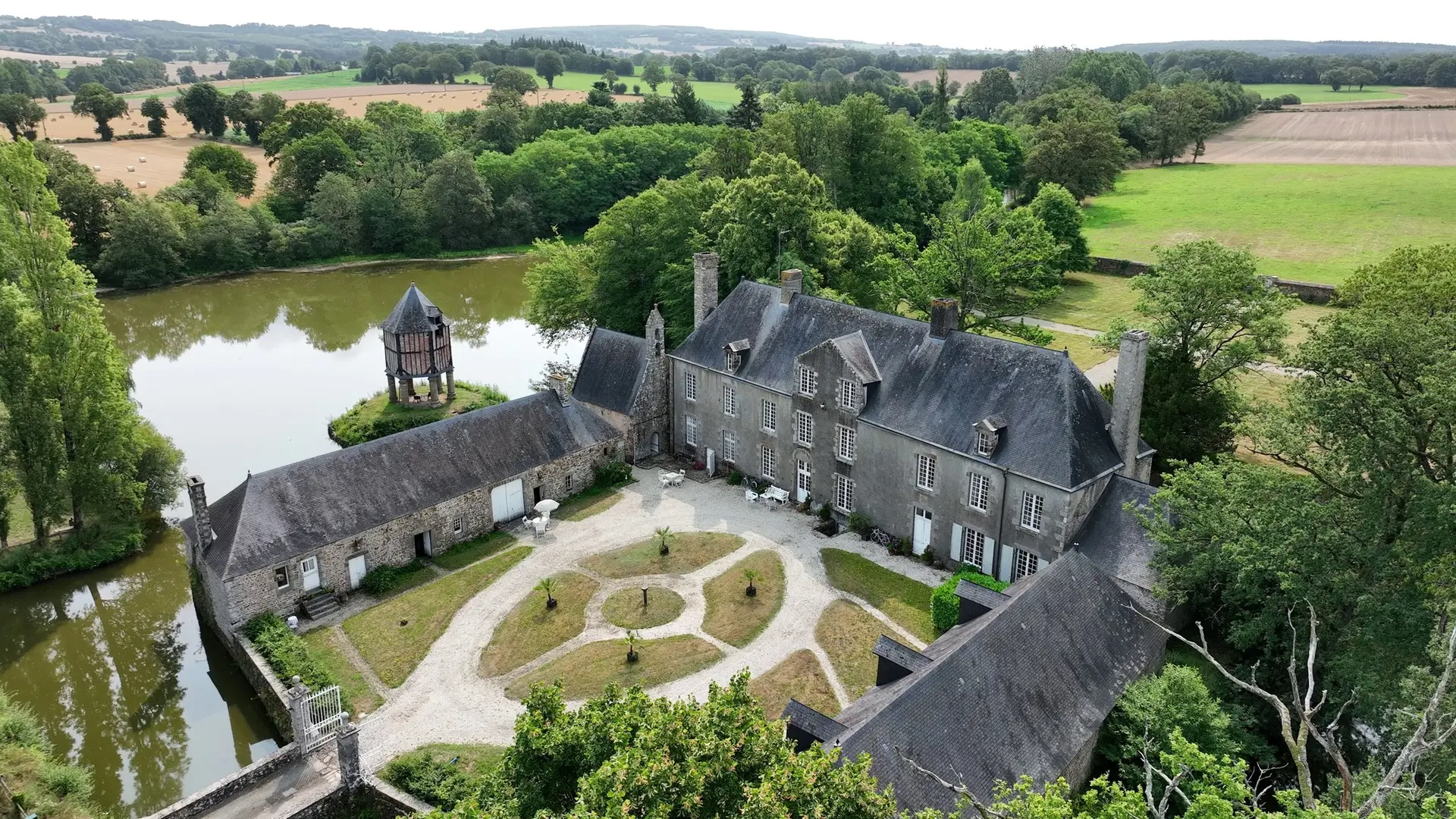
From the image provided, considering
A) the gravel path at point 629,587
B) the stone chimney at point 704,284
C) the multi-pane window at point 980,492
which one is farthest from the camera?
the stone chimney at point 704,284

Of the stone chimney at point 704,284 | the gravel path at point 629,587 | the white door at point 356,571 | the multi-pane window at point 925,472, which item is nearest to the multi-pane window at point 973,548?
the gravel path at point 629,587

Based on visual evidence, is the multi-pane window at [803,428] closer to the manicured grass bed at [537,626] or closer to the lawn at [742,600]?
the lawn at [742,600]

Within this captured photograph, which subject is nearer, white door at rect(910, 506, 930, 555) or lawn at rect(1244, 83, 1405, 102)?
white door at rect(910, 506, 930, 555)

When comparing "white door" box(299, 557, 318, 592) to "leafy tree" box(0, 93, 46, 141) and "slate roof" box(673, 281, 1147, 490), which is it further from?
"leafy tree" box(0, 93, 46, 141)

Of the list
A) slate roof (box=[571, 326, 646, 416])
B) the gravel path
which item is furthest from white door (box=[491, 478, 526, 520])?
slate roof (box=[571, 326, 646, 416])

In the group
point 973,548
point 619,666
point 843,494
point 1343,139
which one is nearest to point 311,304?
point 843,494
